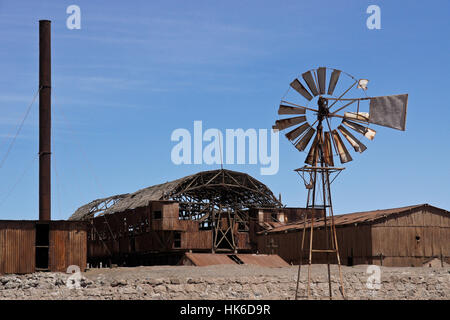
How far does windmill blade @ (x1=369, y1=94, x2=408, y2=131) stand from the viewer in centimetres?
3095

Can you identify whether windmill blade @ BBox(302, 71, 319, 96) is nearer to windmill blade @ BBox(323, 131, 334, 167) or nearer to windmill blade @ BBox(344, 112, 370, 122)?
windmill blade @ BBox(344, 112, 370, 122)

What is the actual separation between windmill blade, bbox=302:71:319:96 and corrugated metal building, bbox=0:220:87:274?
23.3 m

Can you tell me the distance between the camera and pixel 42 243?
49469 millimetres

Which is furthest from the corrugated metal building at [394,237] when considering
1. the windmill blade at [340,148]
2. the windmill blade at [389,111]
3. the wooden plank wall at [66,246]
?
the windmill blade at [389,111]

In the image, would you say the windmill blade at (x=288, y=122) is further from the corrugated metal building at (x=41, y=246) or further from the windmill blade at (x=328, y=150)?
the corrugated metal building at (x=41, y=246)

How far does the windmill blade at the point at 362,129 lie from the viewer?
3212cm

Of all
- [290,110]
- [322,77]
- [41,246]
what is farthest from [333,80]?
[41,246]

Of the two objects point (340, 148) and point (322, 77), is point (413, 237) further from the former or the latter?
point (322, 77)

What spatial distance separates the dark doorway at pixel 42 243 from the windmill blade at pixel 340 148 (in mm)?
24325

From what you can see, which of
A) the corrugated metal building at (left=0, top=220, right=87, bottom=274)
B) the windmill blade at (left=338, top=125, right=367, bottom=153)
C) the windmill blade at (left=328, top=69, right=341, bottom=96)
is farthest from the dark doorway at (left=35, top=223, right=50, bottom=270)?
the windmill blade at (left=328, top=69, right=341, bottom=96)

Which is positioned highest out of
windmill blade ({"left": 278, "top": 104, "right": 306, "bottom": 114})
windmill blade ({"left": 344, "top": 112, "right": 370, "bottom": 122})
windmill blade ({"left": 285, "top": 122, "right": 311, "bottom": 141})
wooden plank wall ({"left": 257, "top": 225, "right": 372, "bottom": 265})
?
windmill blade ({"left": 278, "top": 104, "right": 306, "bottom": 114})

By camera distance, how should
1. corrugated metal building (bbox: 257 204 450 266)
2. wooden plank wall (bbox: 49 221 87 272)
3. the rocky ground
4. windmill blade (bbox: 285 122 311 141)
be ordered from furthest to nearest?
corrugated metal building (bbox: 257 204 450 266), wooden plank wall (bbox: 49 221 87 272), the rocky ground, windmill blade (bbox: 285 122 311 141)

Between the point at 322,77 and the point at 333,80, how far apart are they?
53 centimetres

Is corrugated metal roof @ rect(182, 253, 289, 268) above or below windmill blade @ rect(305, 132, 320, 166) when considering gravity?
below
